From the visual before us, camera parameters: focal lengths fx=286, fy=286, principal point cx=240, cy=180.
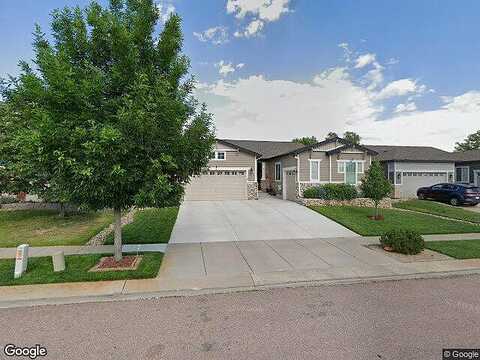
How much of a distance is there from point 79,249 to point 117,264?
242 cm

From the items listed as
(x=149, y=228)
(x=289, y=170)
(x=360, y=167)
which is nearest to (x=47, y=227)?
(x=149, y=228)

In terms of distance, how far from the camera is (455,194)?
20531mm

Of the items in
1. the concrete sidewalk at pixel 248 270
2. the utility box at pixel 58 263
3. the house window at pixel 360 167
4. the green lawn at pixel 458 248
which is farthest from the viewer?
the house window at pixel 360 167

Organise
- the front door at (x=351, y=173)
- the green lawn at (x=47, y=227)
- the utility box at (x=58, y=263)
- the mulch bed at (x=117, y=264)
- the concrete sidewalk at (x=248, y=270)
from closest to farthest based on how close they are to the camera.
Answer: the concrete sidewalk at (x=248, y=270), the utility box at (x=58, y=263), the mulch bed at (x=117, y=264), the green lawn at (x=47, y=227), the front door at (x=351, y=173)

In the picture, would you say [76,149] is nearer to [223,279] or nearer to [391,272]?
[223,279]

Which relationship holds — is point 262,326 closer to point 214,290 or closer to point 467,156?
point 214,290

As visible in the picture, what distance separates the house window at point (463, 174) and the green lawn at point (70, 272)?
100 ft

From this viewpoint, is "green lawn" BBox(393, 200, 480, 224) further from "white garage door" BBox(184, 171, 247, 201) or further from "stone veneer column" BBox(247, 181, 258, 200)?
"white garage door" BBox(184, 171, 247, 201)

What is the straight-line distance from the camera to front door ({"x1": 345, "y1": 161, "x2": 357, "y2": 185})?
20.8m

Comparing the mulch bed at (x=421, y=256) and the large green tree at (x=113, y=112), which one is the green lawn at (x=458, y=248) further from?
the large green tree at (x=113, y=112)

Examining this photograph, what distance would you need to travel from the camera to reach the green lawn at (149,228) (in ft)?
33.4

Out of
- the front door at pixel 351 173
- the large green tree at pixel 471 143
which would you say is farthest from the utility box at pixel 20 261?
the large green tree at pixel 471 143

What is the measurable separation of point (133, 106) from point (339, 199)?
16.0 m

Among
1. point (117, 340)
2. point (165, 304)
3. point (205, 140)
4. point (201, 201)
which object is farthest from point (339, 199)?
point (117, 340)
